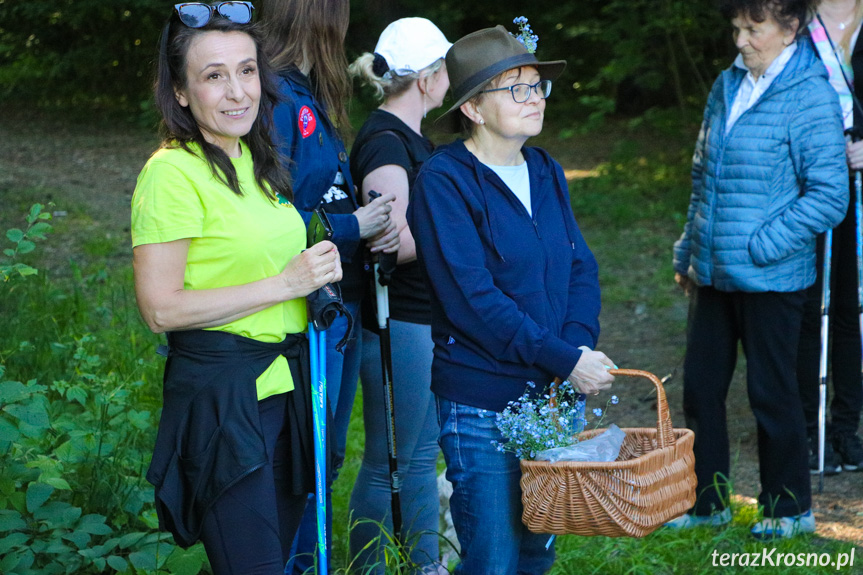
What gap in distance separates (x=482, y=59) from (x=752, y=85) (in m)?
1.66

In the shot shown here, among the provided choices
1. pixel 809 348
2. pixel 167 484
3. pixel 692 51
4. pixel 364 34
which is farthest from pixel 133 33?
pixel 167 484

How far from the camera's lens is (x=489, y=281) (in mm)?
2688

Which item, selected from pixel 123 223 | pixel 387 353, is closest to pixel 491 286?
pixel 387 353

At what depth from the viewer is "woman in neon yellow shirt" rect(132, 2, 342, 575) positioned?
2.43 m

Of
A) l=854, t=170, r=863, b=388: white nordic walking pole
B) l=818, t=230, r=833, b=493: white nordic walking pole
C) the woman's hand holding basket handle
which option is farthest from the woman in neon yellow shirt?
l=854, t=170, r=863, b=388: white nordic walking pole

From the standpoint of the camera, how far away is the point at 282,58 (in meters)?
3.06

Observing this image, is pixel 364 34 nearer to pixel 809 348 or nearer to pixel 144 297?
pixel 809 348

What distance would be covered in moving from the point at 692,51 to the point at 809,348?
7051 mm

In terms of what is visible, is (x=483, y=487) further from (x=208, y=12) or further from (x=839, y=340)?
(x=839, y=340)

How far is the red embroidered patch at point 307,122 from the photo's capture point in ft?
9.87

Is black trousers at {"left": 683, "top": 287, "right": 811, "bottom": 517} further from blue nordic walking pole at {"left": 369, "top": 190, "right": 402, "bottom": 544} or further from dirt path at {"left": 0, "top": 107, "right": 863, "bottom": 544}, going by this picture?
blue nordic walking pole at {"left": 369, "top": 190, "right": 402, "bottom": 544}

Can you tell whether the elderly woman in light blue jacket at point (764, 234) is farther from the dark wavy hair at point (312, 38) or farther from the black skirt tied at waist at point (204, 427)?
the black skirt tied at waist at point (204, 427)

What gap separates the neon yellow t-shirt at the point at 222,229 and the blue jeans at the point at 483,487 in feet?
1.71

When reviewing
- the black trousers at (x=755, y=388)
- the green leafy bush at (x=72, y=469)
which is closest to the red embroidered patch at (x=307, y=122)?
the green leafy bush at (x=72, y=469)
